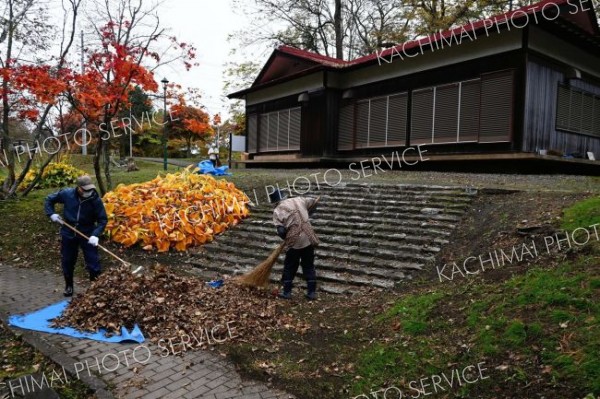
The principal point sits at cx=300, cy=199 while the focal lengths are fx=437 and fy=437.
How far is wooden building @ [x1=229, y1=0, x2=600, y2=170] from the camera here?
40.6 ft

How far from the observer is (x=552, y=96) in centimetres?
1314

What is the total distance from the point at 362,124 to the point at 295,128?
12.3 feet

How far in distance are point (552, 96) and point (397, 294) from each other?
407 inches

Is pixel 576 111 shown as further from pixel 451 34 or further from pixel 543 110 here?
pixel 451 34

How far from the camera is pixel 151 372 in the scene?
4457mm

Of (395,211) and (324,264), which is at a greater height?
(395,211)

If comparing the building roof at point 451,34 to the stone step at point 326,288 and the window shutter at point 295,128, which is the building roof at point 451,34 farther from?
the stone step at point 326,288

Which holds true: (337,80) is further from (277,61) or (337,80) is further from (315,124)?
(277,61)

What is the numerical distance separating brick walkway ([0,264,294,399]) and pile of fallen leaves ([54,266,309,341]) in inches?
12.6

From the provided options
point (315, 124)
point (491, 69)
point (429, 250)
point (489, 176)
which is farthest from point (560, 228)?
point (315, 124)

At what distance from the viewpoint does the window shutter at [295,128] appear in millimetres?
19453

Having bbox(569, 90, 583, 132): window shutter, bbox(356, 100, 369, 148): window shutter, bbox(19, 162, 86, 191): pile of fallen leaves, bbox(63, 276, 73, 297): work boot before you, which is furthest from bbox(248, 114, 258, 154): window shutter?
bbox(63, 276, 73, 297): work boot

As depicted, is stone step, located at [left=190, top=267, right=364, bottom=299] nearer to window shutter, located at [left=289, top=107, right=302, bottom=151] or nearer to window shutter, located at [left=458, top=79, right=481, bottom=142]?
window shutter, located at [left=458, top=79, right=481, bottom=142]

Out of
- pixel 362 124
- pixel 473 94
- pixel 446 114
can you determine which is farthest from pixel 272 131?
pixel 473 94
